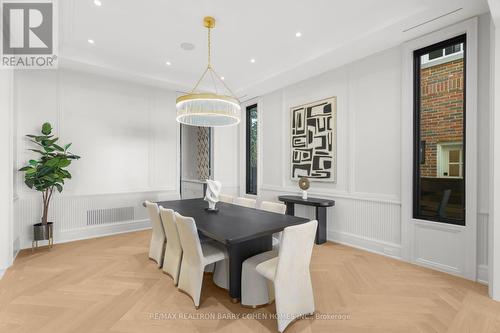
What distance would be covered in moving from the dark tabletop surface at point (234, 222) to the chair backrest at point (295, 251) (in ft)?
1.17

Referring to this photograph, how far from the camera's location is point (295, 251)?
204cm

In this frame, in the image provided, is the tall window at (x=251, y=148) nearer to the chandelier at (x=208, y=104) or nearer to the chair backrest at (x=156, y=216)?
the chandelier at (x=208, y=104)

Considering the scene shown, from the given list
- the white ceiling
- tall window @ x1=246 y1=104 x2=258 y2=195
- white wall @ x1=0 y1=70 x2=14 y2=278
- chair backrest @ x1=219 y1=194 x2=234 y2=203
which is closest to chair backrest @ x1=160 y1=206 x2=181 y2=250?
chair backrest @ x1=219 y1=194 x2=234 y2=203

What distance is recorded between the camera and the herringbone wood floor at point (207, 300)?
2.07 metres

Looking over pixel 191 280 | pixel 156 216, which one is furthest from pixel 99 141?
pixel 191 280

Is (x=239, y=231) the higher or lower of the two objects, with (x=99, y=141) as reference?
lower

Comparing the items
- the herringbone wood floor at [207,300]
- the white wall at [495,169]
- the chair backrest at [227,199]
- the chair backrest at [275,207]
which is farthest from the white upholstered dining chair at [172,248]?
the white wall at [495,169]

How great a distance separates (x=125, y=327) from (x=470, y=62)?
15.2 ft

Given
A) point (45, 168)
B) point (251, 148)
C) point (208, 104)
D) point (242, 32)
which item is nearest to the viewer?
point (208, 104)

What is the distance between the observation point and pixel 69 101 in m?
4.46

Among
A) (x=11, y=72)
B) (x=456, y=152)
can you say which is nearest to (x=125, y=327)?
(x=11, y=72)

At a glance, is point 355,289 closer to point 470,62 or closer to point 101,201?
point 470,62

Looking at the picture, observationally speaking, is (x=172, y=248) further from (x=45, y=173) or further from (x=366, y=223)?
(x=366, y=223)

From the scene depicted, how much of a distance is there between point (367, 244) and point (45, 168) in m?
5.27
